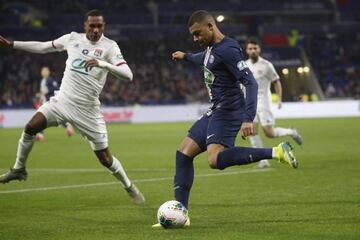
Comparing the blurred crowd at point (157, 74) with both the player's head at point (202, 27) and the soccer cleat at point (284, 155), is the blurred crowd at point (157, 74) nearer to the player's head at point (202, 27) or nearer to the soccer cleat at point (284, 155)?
the player's head at point (202, 27)

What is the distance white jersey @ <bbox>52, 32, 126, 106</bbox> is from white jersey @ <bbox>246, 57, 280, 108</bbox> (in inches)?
244

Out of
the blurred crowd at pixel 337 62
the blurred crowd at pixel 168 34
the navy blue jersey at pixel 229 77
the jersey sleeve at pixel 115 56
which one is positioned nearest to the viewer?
the navy blue jersey at pixel 229 77

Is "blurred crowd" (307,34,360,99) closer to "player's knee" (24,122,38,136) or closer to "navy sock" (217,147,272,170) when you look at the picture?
"player's knee" (24,122,38,136)

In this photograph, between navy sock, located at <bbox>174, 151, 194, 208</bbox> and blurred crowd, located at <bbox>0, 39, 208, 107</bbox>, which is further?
blurred crowd, located at <bbox>0, 39, 208, 107</bbox>

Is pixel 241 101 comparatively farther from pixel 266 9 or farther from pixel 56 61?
pixel 266 9

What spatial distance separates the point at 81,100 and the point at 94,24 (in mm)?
1109

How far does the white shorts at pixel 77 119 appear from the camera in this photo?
34.5ft

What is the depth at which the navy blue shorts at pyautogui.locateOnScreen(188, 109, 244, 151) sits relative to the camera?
865cm

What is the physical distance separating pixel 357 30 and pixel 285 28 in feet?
17.4

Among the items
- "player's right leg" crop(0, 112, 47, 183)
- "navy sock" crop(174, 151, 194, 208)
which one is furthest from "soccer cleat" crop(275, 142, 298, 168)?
"player's right leg" crop(0, 112, 47, 183)

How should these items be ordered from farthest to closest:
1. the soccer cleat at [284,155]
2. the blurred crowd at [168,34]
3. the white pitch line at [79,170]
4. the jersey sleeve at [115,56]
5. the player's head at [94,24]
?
the blurred crowd at [168,34], the white pitch line at [79,170], the player's head at [94,24], the jersey sleeve at [115,56], the soccer cleat at [284,155]

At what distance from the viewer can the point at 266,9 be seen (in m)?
55.5

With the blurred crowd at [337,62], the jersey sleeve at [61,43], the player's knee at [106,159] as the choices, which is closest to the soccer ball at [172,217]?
the player's knee at [106,159]

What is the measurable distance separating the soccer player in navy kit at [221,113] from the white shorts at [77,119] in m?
2.10
